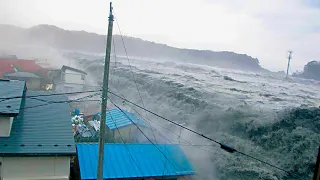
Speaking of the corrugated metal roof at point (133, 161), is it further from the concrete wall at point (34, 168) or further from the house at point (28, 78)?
the house at point (28, 78)

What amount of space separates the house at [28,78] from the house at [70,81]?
2038 mm

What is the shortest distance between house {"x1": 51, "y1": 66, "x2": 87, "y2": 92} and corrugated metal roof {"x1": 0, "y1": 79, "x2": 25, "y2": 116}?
68.3 ft

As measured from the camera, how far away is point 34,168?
7879 mm

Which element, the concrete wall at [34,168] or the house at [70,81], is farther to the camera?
the house at [70,81]

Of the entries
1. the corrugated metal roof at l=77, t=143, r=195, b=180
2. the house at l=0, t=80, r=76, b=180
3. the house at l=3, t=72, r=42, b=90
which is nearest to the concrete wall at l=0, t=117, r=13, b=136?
the house at l=0, t=80, r=76, b=180

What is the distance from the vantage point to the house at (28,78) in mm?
30275

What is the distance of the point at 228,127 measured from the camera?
64.3 ft

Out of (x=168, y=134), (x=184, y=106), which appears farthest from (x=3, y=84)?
(x=184, y=106)

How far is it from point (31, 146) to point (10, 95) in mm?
2629

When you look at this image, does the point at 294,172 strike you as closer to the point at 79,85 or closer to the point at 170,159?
the point at 170,159

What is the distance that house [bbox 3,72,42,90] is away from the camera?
3027cm

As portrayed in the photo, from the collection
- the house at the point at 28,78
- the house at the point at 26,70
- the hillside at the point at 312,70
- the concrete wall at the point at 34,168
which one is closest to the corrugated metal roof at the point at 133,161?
the concrete wall at the point at 34,168

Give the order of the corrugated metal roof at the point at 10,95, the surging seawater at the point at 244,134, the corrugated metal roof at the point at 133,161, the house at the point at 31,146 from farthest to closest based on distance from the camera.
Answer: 1. the surging seawater at the point at 244,134
2. the corrugated metal roof at the point at 133,161
3. the corrugated metal roof at the point at 10,95
4. the house at the point at 31,146

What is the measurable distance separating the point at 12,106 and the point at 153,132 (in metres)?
10.0
